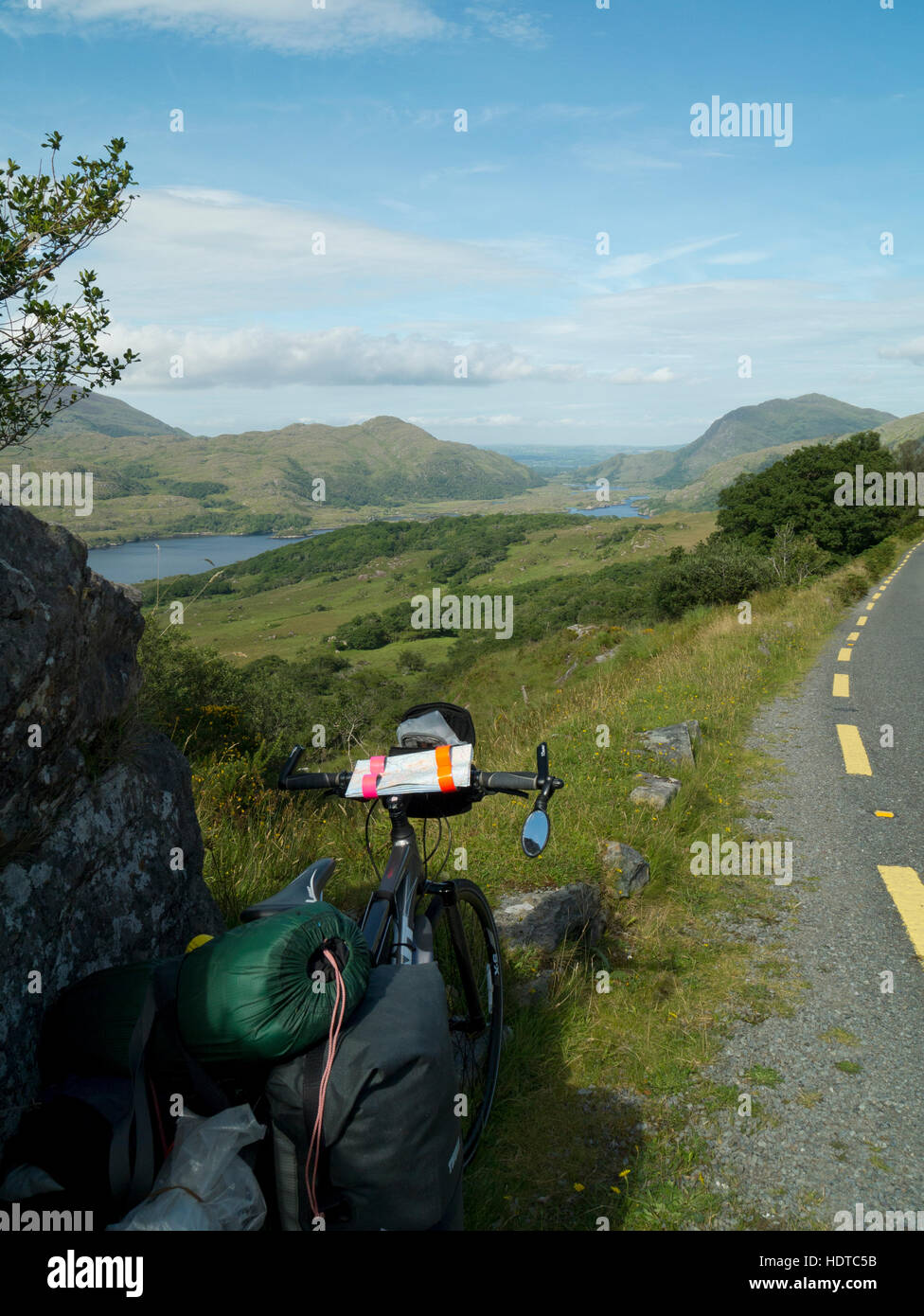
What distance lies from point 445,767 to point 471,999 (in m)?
1.36

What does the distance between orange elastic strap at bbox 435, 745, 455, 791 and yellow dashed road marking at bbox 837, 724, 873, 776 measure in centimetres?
597

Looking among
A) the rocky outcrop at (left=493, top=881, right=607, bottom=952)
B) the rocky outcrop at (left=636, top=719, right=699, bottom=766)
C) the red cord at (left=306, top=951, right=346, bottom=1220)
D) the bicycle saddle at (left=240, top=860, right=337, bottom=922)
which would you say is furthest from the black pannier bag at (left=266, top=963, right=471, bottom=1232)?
the rocky outcrop at (left=636, top=719, right=699, bottom=766)

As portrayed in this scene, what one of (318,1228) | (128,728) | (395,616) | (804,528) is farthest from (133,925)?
(395,616)

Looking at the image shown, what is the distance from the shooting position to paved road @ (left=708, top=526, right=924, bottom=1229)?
9.19 ft

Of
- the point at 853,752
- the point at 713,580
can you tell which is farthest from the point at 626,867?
the point at 713,580

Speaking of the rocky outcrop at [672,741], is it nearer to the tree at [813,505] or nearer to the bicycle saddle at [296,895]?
the bicycle saddle at [296,895]

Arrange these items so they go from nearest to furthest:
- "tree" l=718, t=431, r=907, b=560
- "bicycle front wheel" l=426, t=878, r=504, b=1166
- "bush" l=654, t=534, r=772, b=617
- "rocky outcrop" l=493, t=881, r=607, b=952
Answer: "bicycle front wheel" l=426, t=878, r=504, b=1166
"rocky outcrop" l=493, t=881, r=607, b=952
"bush" l=654, t=534, r=772, b=617
"tree" l=718, t=431, r=907, b=560

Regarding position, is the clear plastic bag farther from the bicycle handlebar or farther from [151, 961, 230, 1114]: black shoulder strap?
the bicycle handlebar

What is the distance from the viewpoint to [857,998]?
3875 mm

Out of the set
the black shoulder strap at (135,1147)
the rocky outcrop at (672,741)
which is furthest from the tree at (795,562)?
the black shoulder strap at (135,1147)

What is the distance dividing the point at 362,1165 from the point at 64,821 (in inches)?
48.8

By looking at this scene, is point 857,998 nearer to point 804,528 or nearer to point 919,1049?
point 919,1049

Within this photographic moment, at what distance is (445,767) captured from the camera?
103 inches

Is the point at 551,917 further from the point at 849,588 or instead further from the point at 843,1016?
the point at 849,588
